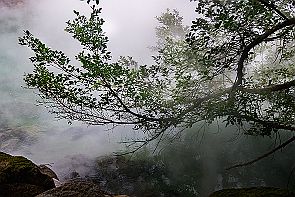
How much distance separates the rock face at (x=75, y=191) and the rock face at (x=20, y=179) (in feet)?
3.21

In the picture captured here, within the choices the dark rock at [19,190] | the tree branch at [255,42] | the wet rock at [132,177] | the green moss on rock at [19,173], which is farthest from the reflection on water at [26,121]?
the tree branch at [255,42]

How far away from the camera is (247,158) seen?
464 inches

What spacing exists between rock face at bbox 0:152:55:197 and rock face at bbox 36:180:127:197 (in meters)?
0.98

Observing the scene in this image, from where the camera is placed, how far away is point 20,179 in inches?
220

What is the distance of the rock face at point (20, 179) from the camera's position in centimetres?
542

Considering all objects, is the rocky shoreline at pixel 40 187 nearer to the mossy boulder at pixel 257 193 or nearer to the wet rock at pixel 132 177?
the mossy boulder at pixel 257 193

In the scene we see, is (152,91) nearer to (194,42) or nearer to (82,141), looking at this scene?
(194,42)

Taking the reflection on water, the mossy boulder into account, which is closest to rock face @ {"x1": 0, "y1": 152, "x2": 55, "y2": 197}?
the mossy boulder

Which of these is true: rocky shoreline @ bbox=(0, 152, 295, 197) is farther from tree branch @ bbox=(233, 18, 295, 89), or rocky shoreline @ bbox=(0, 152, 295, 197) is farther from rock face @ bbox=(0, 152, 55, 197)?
tree branch @ bbox=(233, 18, 295, 89)

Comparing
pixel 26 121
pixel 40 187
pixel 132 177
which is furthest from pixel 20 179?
pixel 26 121

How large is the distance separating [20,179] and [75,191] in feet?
4.34

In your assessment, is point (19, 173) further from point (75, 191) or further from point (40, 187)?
point (75, 191)

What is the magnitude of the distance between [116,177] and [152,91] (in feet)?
22.9

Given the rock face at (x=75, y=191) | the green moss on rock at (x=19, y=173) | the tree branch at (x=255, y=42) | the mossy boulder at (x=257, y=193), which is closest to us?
the mossy boulder at (x=257, y=193)
